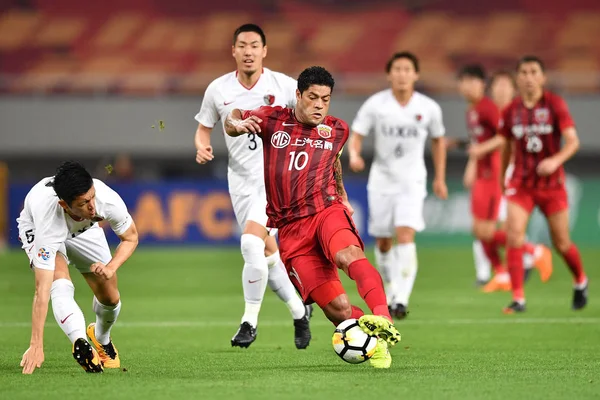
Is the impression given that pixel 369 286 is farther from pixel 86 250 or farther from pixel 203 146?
pixel 203 146

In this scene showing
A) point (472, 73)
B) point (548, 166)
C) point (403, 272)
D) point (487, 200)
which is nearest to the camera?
point (548, 166)

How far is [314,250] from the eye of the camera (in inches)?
286

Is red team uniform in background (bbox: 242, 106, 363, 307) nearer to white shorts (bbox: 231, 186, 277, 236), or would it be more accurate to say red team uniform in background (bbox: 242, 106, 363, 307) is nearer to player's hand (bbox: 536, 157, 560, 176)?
white shorts (bbox: 231, 186, 277, 236)

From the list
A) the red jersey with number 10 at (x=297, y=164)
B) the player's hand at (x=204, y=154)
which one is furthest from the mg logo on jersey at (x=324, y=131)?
the player's hand at (x=204, y=154)

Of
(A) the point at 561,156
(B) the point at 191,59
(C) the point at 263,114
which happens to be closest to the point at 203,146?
(C) the point at 263,114

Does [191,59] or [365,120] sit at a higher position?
[191,59]

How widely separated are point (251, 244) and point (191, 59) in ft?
71.2

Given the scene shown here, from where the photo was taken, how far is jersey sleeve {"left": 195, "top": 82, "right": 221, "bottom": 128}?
8883 mm

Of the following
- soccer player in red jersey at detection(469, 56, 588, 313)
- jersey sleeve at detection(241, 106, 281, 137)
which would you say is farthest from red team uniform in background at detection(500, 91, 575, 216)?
jersey sleeve at detection(241, 106, 281, 137)

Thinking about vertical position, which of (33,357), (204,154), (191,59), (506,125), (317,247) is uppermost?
(191,59)

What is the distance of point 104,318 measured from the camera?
7602mm

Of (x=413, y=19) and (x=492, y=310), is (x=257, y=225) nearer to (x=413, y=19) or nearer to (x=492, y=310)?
(x=492, y=310)

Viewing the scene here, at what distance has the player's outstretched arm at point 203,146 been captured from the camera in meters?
8.01

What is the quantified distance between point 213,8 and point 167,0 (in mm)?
1309
